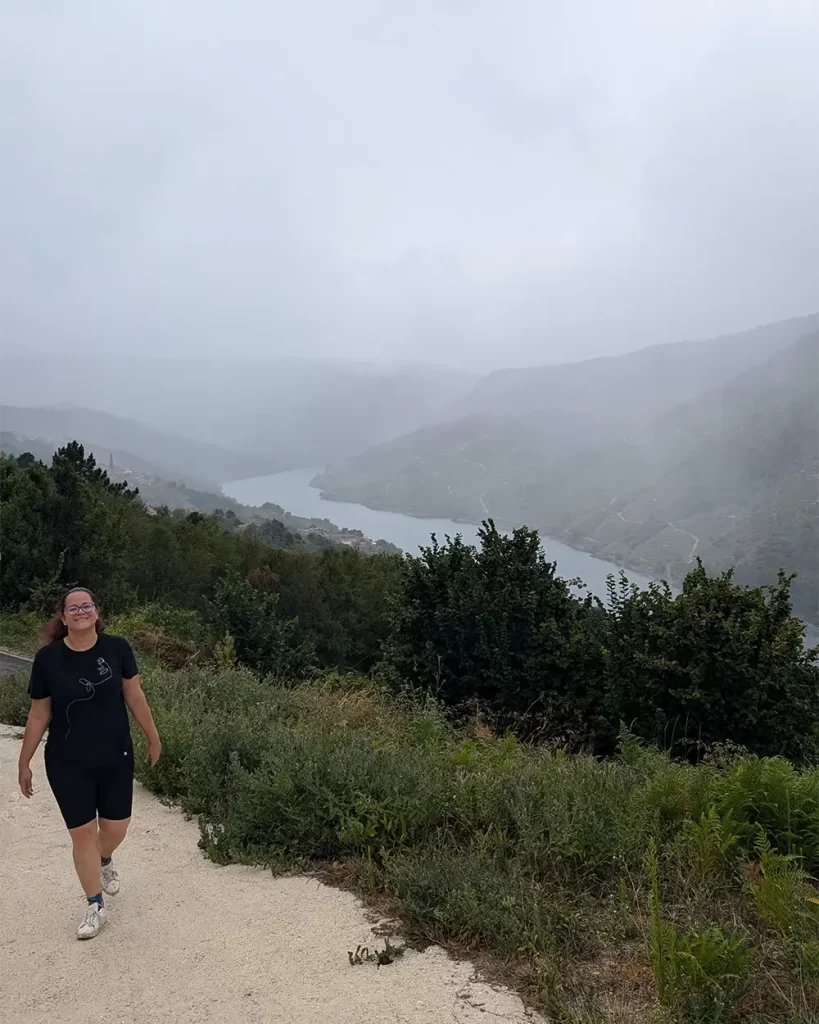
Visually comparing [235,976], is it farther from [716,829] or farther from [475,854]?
[716,829]

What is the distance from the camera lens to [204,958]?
3.47 m

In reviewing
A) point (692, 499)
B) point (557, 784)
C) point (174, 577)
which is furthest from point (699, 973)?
point (692, 499)

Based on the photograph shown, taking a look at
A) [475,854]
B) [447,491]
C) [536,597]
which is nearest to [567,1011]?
[475,854]

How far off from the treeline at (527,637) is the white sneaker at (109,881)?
19.5 feet

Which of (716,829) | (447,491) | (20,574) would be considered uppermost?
(447,491)

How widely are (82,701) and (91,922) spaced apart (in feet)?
3.77

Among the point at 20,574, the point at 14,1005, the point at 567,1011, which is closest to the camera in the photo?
the point at 567,1011

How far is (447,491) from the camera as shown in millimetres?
189500

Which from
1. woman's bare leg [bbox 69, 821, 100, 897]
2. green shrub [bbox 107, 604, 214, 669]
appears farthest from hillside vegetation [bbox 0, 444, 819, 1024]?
woman's bare leg [bbox 69, 821, 100, 897]

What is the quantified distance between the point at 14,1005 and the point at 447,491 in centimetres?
18680

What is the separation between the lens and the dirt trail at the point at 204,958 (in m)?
3.07

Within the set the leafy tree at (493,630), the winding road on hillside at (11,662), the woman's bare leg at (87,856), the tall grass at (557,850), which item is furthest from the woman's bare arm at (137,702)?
the winding road on hillside at (11,662)

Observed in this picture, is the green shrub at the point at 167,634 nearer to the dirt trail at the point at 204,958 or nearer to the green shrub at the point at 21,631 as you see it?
the green shrub at the point at 21,631

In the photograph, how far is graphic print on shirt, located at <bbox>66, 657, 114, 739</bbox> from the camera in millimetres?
3635
